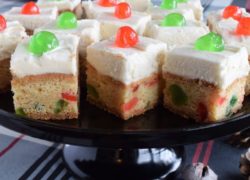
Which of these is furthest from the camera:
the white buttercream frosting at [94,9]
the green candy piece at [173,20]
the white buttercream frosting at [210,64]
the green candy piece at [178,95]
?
the white buttercream frosting at [94,9]

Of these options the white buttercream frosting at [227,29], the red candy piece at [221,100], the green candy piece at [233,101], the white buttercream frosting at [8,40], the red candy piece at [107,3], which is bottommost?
the green candy piece at [233,101]

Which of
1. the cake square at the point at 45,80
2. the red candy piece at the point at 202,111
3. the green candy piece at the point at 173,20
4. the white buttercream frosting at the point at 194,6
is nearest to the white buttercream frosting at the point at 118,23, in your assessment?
the green candy piece at the point at 173,20

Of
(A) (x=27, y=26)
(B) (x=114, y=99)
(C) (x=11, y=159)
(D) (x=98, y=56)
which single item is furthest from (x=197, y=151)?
(A) (x=27, y=26)

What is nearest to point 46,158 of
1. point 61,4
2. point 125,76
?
point 125,76

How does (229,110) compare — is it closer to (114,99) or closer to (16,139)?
(114,99)

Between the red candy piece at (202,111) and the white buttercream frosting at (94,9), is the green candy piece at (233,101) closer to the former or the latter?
the red candy piece at (202,111)

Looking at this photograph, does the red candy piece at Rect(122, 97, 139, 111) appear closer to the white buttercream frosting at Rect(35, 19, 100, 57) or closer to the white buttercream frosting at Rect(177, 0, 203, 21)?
the white buttercream frosting at Rect(35, 19, 100, 57)

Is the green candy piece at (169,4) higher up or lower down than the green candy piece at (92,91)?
higher up
